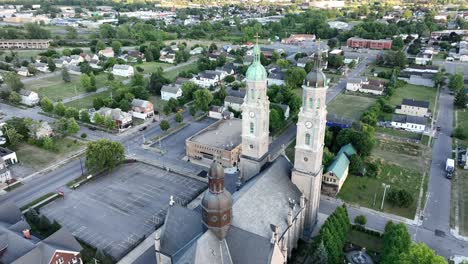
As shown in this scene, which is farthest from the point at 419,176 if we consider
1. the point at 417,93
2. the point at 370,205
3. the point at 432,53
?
the point at 432,53

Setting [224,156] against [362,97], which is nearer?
[224,156]

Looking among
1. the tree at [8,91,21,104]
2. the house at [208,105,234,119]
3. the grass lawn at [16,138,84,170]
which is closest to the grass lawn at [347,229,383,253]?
the house at [208,105,234,119]

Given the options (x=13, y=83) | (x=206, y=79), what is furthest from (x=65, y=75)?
(x=206, y=79)

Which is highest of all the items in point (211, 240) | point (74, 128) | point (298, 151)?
point (298, 151)

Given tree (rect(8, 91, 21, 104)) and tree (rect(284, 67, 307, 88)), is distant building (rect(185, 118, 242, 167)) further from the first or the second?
tree (rect(8, 91, 21, 104))

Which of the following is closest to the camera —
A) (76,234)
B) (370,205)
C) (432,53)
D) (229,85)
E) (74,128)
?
(76,234)

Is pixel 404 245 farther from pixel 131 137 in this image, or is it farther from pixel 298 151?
pixel 131 137
